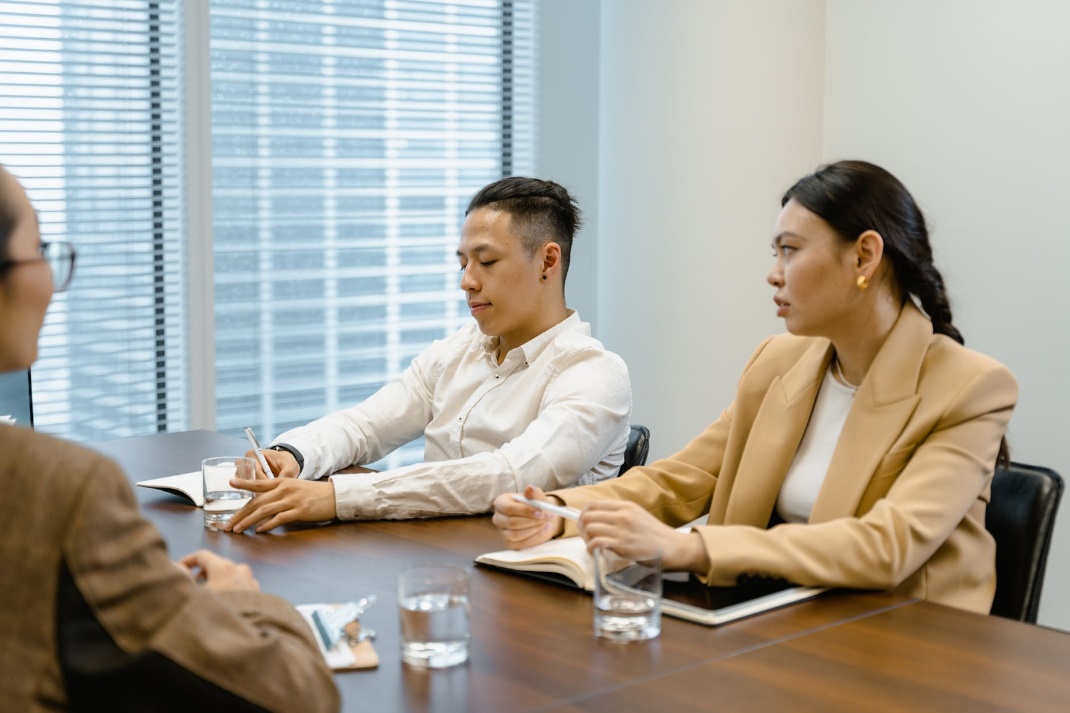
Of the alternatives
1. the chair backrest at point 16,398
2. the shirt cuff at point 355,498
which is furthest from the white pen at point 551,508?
the chair backrest at point 16,398

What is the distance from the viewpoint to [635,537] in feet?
5.82

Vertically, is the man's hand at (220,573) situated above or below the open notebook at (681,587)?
above

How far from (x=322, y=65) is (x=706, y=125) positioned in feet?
4.56

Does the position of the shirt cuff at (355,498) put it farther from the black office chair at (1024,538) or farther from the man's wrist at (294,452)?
the black office chair at (1024,538)

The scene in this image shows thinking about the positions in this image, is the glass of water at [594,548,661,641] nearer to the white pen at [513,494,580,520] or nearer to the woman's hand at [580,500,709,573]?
the woman's hand at [580,500,709,573]

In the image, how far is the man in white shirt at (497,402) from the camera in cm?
234

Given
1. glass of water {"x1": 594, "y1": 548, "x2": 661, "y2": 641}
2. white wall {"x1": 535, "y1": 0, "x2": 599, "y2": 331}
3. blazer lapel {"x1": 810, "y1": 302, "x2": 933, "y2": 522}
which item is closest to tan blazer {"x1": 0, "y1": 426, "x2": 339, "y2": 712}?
glass of water {"x1": 594, "y1": 548, "x2": 661, "y2": 641}

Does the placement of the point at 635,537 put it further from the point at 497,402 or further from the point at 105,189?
the point at 105,189

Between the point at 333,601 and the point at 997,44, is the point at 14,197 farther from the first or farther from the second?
the point at 997,44

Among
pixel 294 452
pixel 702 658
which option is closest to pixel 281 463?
pixel 294 452

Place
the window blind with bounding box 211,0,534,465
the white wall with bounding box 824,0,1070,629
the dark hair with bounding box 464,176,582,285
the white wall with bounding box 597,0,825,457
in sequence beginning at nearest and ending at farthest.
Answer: the dark hair with bounding box 464,176,582,285
the white wall with bounding box 824,0,1070,629
the white wall with bounding box 597,0,825,457
the window blind with bounding box 211,0,534,465

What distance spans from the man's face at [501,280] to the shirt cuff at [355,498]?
65 cm

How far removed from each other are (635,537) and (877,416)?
547 millimetres

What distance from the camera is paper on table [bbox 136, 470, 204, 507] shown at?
7.92ft
